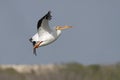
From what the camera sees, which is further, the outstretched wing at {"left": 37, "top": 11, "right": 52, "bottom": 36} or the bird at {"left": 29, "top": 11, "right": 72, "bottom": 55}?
the bird at {"left": 29, "top": 11, "right": 72, "bottom": 55}

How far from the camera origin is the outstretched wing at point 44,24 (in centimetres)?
3698

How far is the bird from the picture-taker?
122 feet

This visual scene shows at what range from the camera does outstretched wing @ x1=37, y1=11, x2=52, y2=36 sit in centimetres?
3698

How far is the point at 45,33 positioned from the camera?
1490 inches

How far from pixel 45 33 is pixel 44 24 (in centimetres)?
38

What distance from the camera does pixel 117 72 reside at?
60.3 meters

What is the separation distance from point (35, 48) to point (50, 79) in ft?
51.7

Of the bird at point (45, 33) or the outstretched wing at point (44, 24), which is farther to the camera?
the bird at point (45, 33)

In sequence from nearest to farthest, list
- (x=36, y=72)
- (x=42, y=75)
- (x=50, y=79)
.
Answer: (x=50, y=79)
(x=42, y=75)
(x=36, y=72)

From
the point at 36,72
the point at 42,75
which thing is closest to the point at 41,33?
the point at 42,75

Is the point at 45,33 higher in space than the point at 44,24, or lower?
lower

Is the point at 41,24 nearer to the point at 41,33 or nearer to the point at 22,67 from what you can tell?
the point at 41,33

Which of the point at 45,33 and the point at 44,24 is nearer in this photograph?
the point at 44,24

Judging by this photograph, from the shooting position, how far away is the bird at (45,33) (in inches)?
1464
